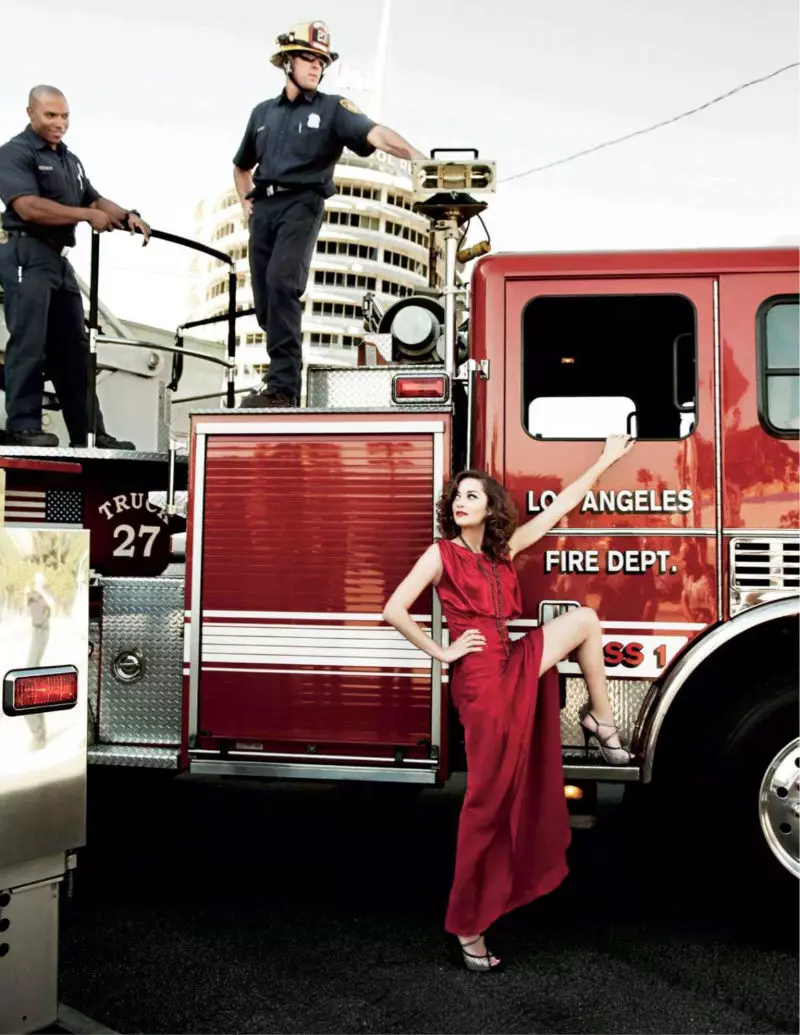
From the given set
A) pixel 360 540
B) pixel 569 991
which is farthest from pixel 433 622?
pixel 569 991

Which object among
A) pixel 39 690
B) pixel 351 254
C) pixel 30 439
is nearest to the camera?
pixel 39 690

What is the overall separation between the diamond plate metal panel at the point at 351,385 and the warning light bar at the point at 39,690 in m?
1.79

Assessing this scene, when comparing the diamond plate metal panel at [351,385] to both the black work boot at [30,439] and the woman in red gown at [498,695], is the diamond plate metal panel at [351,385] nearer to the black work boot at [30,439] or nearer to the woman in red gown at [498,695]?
the woman in red gown at [498,695]

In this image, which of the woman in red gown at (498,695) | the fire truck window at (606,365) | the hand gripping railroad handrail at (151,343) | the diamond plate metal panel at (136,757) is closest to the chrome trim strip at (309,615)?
the woman in red gown at (498,695)

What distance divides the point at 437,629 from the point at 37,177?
3.13 m

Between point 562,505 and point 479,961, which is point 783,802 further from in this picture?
point 562,505

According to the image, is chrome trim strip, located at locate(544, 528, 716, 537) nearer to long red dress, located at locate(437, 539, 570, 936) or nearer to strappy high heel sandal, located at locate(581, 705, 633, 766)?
long red dress, located at locate(437, 539, 570, 936)

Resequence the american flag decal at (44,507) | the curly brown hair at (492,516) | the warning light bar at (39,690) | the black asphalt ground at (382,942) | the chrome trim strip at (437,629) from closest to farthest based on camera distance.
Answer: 1. the warning light bar at (39,690)
2. the black asphalt ground at (382,942)
3. the curly brown hair at (492,516)
4. the chrome trim strip at (437,629)
5. the american flag decal at (44,507)

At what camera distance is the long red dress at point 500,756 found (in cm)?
373

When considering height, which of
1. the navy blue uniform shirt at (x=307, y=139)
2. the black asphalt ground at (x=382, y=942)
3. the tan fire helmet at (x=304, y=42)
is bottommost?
the black asphalt ground at (x=382, y=942)

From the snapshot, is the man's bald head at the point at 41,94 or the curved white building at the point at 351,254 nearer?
the man's bald head at the point at 41,94

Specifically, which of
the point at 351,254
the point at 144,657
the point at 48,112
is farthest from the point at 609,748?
the point at 351,254

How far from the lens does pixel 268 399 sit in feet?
15.7

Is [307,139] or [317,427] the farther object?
[307,139]
